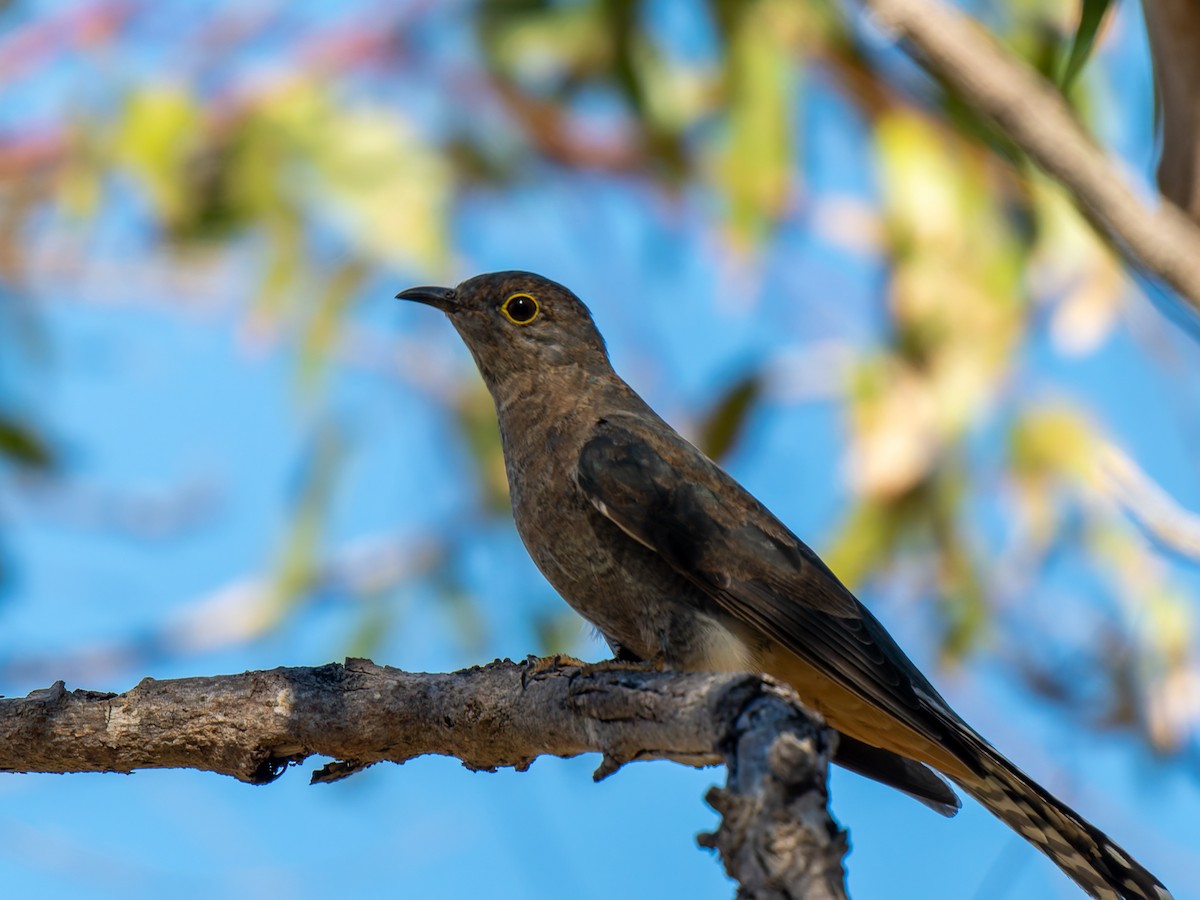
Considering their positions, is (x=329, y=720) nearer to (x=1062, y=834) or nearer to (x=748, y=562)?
(x=748, y=562)

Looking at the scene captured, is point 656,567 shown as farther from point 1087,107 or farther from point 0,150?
point 0,150

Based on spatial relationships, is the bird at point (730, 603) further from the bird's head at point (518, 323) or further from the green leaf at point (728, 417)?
the green leaf at point (728, 417)

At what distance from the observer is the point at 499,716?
3.57 meters

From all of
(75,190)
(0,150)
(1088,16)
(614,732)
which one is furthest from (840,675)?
(0,150)

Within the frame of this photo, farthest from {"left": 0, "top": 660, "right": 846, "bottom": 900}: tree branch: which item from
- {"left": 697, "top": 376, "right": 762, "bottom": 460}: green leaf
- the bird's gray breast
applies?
{"left": 697, "top": 376, "right": 762, "bottom": 460}: green leaf

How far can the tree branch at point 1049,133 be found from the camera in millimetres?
3406

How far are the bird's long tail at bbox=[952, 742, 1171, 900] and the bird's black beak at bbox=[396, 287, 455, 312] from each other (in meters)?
2.62

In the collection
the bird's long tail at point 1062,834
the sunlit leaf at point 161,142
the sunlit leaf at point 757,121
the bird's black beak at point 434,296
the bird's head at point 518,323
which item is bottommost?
the bird's long tail at point 1062,834

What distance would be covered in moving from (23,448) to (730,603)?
435 centimetres

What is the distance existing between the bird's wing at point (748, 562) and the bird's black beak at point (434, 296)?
113 centimetres

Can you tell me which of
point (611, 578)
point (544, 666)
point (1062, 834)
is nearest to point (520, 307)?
point (611, 578)

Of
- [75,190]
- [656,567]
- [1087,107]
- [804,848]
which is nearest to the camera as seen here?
[804,848]

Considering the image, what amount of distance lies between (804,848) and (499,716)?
140 cm

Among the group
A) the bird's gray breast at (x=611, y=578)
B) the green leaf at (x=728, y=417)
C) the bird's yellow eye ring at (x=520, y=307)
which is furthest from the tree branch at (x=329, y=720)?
Result: the green leaf at (x=728, y=417)
